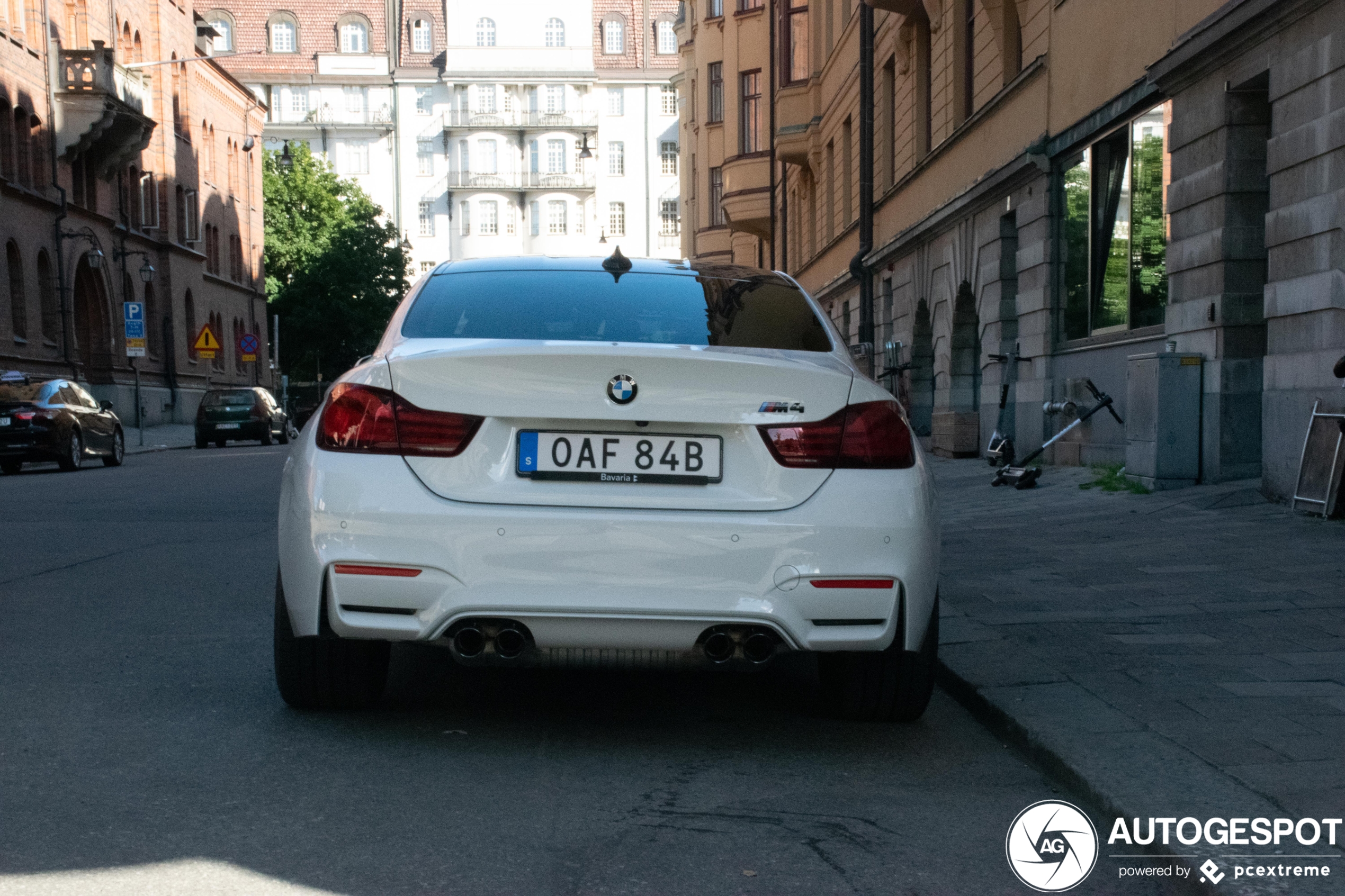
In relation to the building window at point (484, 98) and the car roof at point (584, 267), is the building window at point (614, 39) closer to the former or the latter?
the building window at point (484, 98)

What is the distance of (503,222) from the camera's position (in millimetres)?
88625

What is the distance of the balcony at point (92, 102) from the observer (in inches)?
1612

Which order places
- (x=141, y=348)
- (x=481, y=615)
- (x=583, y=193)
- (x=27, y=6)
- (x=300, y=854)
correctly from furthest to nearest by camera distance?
(x=583, y=193) → (x=27, y=6) → (x=141, y=348) → (x=481, y=615) → (x=300, y=854)

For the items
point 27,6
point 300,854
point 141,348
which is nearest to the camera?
point 300,854

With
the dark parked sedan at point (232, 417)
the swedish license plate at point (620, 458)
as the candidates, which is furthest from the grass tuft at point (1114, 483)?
the dark parked sedan at point (232, 417)

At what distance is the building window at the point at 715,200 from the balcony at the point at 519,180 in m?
35.7

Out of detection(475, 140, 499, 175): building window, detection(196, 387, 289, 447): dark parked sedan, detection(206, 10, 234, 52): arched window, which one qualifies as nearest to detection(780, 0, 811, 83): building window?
detection(196, 387, 289, 447): dark parked sedan

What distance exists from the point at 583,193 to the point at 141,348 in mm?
54828

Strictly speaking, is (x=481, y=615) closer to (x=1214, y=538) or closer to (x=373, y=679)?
(x=373, y=679)

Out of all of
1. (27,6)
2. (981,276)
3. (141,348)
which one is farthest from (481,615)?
(27,6)

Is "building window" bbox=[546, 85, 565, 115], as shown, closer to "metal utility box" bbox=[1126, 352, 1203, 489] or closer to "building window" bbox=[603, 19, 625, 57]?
"building window" bbox=[603, 19, 625, 57]

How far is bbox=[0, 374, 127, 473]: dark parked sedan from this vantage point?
22.1m

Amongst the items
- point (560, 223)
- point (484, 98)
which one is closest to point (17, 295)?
point (484, 98)

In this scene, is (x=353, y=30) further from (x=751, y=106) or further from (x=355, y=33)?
(x=751, y=106)
